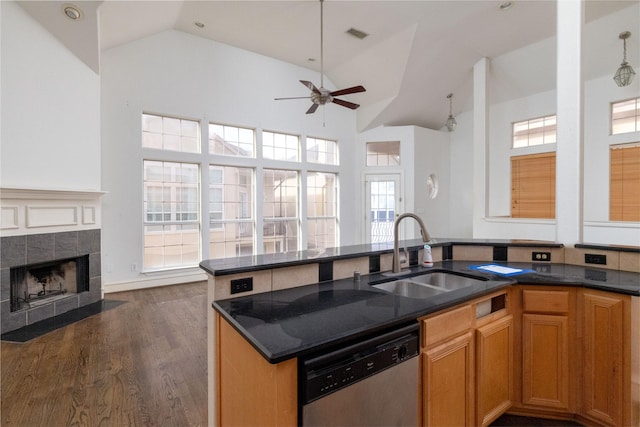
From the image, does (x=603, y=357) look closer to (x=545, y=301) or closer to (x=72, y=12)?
(x=545, y=301)

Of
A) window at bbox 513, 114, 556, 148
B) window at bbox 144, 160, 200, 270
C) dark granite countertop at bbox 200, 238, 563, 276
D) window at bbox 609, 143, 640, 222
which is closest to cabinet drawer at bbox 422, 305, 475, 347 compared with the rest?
dark granite countertop at bbox 200, 238, 563, 276

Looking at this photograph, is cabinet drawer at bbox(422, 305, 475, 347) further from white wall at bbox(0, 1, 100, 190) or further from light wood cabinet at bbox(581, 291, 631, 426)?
white wall at bbox(0, 1, 100, 190)

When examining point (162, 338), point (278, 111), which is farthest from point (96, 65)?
point (162, 338)

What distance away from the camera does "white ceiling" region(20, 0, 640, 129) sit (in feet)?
12.8

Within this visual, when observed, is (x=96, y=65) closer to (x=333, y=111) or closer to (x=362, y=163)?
(x=333, y=111)

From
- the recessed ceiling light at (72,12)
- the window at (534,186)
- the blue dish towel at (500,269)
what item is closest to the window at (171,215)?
the recessed ceiling light at (72,12)

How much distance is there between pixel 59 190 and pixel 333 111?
503 cm

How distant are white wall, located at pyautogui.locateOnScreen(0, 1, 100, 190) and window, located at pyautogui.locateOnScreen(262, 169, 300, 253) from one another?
111 inches

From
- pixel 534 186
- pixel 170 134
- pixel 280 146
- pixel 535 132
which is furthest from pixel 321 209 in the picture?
pixel 535 132

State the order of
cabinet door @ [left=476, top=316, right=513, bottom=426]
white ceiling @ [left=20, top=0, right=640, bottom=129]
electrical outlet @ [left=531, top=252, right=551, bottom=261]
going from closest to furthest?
cabinet door @ [left=476, top=316, right=513, bottom=426]
electrical outlet @ [left=531, top=252, right=551, bottom=261]
white ceiling @ [left=20, top=0, right=640, bottom=129]

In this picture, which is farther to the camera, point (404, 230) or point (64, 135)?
point (404, 230)

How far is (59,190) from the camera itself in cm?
348

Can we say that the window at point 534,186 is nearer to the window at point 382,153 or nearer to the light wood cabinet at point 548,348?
the window at point 382,153

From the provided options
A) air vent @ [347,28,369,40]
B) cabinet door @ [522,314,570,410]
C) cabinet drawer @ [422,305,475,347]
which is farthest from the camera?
air vent @ [347,28,369,40]
